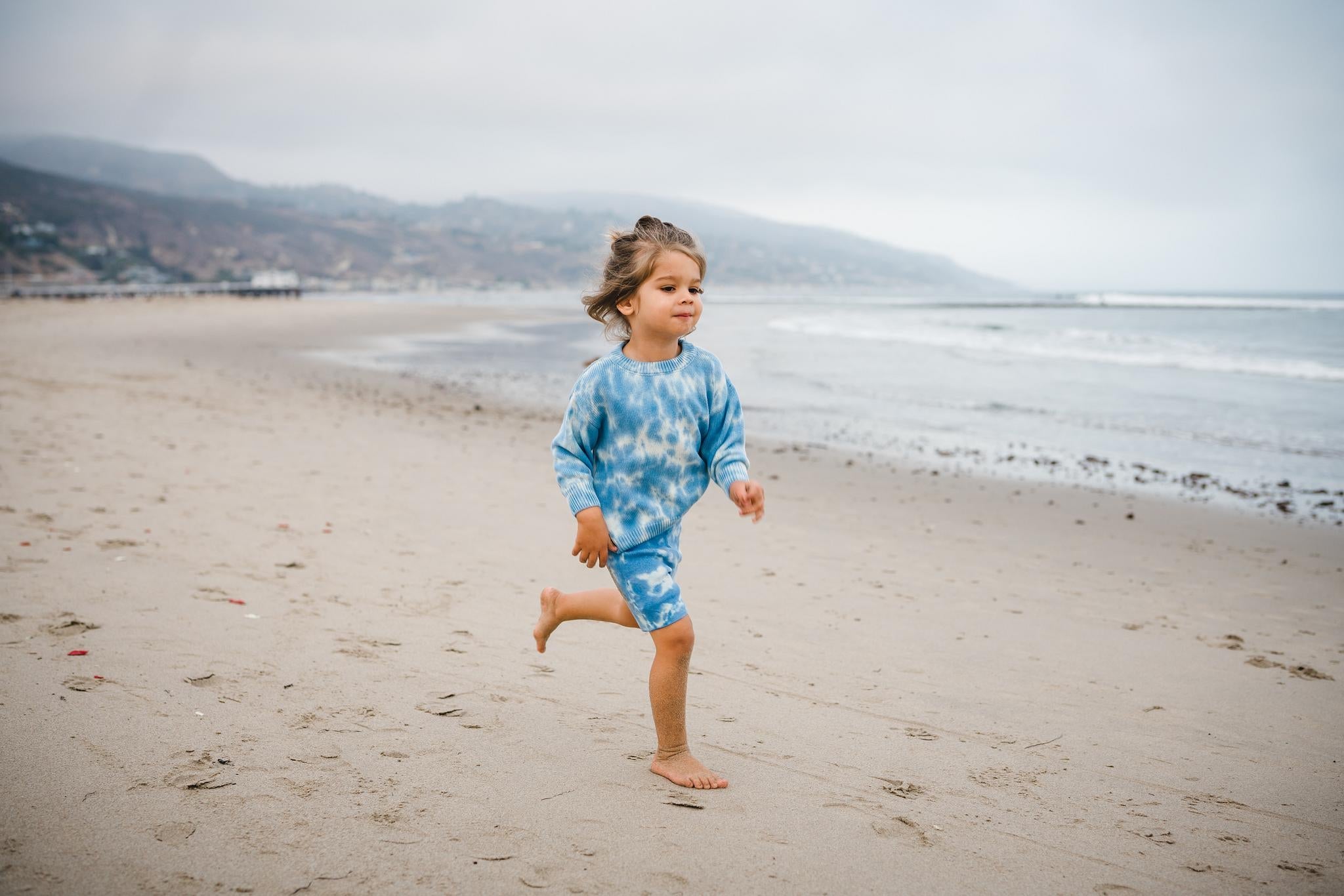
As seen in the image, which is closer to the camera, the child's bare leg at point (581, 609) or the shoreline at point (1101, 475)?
the child's bare leg at point (581, 609)

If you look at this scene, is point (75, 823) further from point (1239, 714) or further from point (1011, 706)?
point (1239, 714)

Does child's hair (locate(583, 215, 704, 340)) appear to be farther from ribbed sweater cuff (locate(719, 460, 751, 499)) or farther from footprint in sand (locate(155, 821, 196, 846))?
footprint in sand (locate(155, 821, 196, 846))

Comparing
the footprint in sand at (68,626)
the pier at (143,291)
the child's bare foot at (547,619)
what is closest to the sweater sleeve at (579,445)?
the child's bare foot at (547,619)

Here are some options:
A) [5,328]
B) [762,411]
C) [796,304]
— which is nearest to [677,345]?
[762,411]

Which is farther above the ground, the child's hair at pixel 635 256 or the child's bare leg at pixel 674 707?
the child's hair at pixel 635 256

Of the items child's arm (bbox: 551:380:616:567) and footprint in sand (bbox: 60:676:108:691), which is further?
footprint in sand (bbox: 60:676:108:691)

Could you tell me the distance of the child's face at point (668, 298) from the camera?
8.35 feet

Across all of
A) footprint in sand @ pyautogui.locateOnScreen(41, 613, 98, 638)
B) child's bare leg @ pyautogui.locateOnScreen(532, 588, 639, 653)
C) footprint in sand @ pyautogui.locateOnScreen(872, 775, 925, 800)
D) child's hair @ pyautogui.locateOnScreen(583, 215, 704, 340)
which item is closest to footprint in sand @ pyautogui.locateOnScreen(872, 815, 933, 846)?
footprint in sand @ pyautogui.locateOnScreen(872, 775, 925, 800)

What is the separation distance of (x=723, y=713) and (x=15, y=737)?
229 centimetres

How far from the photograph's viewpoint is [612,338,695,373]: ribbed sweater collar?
8.51 feet

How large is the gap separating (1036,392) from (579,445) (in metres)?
15.7

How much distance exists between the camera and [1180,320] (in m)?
43.5

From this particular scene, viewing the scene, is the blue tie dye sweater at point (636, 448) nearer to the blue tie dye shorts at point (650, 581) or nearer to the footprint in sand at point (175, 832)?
the blue tie dye shorts at point (650, 581)

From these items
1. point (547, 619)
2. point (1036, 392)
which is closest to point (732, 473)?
point (547, 619)
